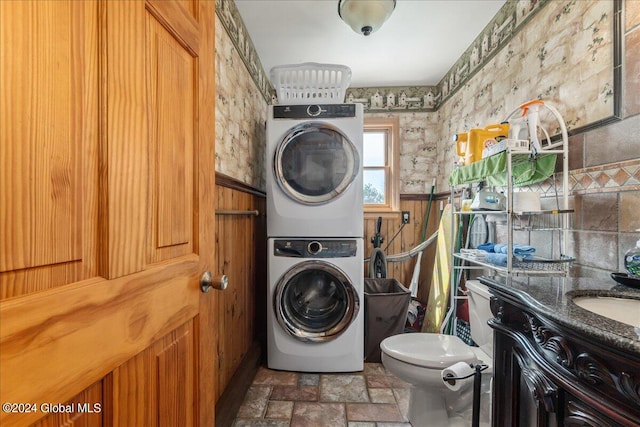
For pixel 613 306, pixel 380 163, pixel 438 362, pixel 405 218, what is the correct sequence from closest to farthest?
pixel 613 306 < pixel 438 362 < pixel 405 218 < pixel 380 163

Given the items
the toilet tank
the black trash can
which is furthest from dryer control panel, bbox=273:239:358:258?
the toilet tank

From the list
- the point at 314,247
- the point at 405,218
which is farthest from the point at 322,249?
the point at 405,218

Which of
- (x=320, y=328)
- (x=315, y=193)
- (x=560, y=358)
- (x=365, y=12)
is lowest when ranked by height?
(x=320, y=328)

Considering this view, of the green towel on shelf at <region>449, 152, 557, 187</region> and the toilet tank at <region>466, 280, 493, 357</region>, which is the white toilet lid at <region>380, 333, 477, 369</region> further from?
the green towel on shelf at <region>449, 152, 557, 187</region>

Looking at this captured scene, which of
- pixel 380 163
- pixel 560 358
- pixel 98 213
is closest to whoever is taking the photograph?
pixel 98 213

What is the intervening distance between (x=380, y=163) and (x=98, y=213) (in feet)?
9.63

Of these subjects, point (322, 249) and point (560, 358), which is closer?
point (560, 358)

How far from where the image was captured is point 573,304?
2.38 feet

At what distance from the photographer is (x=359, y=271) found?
204 cm

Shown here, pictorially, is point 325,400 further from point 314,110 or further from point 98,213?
point 314,110

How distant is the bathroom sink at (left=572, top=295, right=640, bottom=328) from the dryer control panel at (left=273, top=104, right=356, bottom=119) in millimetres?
1602

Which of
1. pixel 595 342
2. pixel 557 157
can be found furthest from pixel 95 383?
pixel 557 157

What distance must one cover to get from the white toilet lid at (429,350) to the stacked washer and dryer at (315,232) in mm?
475

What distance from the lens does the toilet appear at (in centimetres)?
138
